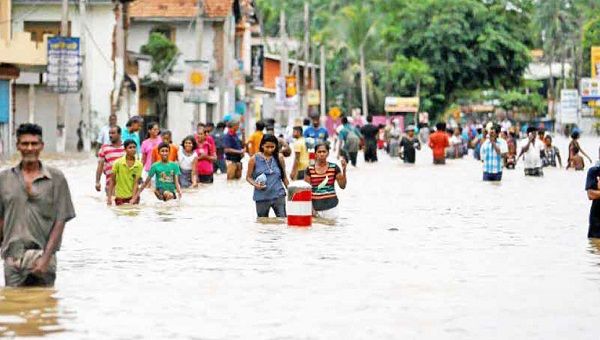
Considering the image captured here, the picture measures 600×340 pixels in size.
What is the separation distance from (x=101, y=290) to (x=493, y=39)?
248ft

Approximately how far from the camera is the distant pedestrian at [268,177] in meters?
20.0

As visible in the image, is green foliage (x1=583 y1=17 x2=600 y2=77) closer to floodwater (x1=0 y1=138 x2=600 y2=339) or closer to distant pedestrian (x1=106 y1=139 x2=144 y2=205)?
floodwater (x1=0 y1=138 x2=600 y2=339)

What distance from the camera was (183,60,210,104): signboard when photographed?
55.8 m

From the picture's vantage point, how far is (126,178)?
2238 cm

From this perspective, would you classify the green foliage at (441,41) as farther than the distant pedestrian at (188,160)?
Yes

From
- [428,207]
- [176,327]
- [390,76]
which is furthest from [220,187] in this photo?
[390,76]

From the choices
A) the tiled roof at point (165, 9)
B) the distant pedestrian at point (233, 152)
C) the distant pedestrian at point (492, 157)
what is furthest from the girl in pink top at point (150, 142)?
the tiled roof at point (165, 9)

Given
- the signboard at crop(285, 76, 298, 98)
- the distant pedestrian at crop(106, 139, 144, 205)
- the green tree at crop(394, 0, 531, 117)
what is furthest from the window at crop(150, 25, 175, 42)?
the distant pedestrian at crop(106, 139, 144, 205)

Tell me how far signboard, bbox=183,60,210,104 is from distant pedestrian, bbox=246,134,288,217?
116 ft

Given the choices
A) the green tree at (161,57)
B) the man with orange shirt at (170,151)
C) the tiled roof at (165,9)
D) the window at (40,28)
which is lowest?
the man with orange shirt at (170,151)

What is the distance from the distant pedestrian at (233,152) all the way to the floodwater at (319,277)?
939 cm

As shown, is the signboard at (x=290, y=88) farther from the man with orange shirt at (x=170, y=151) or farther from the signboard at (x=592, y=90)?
the man with orange shirt at (x=170, y=151)

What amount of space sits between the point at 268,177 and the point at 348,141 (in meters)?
24.4

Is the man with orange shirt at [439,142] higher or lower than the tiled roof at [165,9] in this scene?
lower
